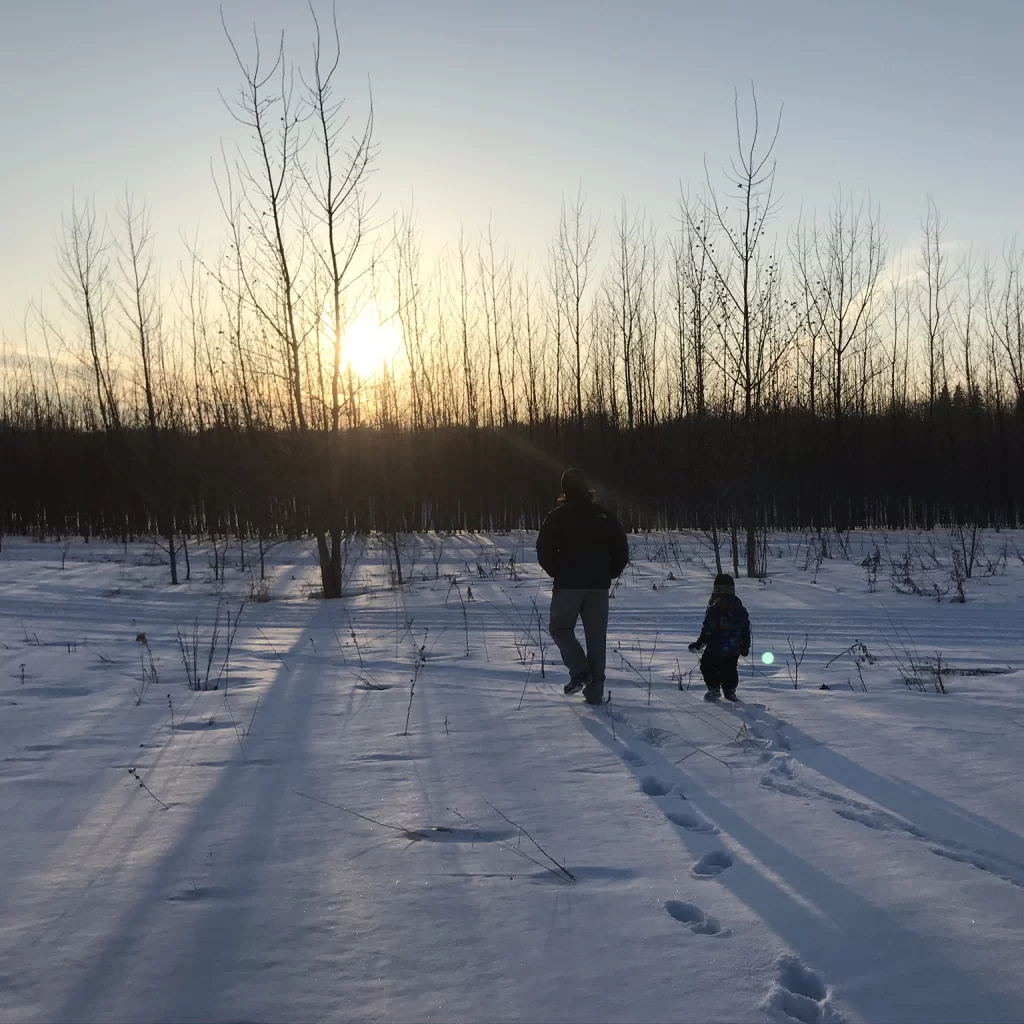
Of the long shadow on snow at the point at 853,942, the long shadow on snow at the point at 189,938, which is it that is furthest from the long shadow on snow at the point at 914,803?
the long shadow on snow at the point at 189,938

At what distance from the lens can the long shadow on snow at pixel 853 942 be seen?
256cm

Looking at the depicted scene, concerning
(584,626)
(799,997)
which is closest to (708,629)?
(584,626)

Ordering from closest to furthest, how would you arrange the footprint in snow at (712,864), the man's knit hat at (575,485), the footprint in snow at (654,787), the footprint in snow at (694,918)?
1. the footprint in snow at (694,918)
2. the footprint in snow at (712,864)
3. the footprint in snow at (654,787)
4. the man's knit hat at (575,485)

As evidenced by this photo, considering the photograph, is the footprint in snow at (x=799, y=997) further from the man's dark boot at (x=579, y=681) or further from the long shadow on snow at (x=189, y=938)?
the man's dark boot at (x=579, y=681)

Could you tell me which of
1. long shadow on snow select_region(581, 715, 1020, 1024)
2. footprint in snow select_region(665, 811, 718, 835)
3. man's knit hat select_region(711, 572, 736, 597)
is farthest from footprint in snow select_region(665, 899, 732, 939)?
man's knit hat select_region(711, 572, 736, 597)

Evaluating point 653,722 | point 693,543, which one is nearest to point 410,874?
point 653,722

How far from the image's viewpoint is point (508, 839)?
3.90 m

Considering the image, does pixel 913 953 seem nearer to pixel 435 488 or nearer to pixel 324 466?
pixel 324 466

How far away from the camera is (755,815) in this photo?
13.6ft

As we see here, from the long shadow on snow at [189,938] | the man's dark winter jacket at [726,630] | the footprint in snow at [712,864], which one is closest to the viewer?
the long shadow on snow at [189,938]

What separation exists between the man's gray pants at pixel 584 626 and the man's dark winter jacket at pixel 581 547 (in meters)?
0.08

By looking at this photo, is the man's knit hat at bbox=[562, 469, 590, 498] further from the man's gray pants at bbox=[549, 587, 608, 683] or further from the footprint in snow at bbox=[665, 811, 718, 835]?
the footprint in snow at bbox=[665, 811, 718, 835]

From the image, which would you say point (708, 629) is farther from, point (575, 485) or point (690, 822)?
point (690, 822)

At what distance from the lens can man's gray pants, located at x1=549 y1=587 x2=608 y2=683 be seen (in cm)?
659
